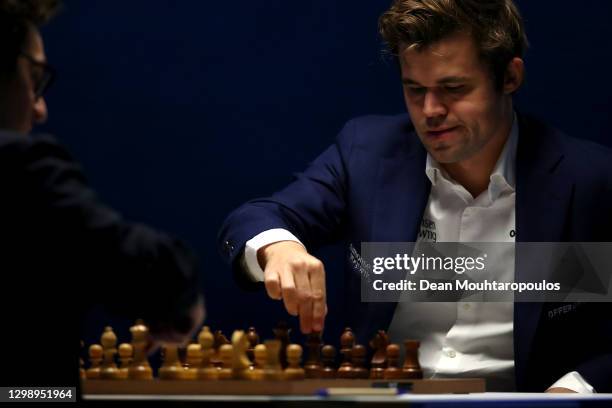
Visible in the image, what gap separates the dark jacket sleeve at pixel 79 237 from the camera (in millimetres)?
1423

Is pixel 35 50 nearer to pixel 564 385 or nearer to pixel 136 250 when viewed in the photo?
pixel 136 250

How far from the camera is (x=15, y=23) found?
5.18 feet

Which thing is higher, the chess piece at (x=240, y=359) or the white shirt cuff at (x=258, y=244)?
the white shirt cuff at (x=258, y=244)

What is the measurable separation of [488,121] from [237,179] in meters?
0.79

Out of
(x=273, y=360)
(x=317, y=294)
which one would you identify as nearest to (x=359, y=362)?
(x=317, y=294)

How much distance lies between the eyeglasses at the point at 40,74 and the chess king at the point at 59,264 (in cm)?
5

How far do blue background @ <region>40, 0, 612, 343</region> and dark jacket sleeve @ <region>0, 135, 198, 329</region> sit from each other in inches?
65.1

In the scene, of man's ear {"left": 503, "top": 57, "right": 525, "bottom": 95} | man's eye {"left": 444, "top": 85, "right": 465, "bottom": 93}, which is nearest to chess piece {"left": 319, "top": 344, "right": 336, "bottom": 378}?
man's eye {"left": 444, "top": 85, "right": 465, "bottom": 93}

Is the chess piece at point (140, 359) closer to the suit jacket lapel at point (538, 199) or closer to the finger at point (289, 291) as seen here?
the finger at point (289, 291)

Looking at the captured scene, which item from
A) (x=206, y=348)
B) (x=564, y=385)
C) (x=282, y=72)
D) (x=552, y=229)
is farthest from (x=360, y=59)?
(x=206, y=348)

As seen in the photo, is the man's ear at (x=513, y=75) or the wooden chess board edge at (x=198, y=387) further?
the man's ear at (x=513, y=75)

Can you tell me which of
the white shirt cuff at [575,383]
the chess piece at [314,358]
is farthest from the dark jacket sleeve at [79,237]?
the white shirt cuff at [575,383]

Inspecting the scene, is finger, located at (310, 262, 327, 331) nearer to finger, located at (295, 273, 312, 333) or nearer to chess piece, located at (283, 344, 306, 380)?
finger, located at (295, 273, 312, 333)

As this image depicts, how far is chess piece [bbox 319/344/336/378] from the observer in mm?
2076
